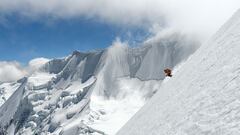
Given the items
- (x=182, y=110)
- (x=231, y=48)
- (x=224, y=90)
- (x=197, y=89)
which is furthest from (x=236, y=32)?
(x=224, y=90)

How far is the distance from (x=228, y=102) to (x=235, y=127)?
2.07m

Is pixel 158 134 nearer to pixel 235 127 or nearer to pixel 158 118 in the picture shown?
pixel 158 118

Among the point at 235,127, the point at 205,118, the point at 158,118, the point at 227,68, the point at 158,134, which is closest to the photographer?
the point at 235,127

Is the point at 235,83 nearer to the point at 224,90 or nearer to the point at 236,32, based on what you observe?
the point at 224,90

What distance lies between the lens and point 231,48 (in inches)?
830

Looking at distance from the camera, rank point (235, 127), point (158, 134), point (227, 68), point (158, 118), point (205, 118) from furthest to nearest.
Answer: point (158, 118) < point (158, 134) < point (227, 68) < point (205, 118) < point (235, 127)

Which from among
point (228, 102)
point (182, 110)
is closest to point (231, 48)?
point (182, 110)

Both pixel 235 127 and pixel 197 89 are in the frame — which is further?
pixel 197 89

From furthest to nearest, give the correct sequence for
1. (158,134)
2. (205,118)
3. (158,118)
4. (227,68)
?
(158,118), (158,134), (227,68), (205,118)

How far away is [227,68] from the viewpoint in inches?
725

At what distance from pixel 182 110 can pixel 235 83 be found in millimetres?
4168

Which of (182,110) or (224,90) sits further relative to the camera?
(182,110)

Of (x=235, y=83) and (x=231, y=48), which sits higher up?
(x=231, y=48)

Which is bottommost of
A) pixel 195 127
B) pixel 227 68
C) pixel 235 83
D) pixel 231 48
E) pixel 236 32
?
pixel 195 127
